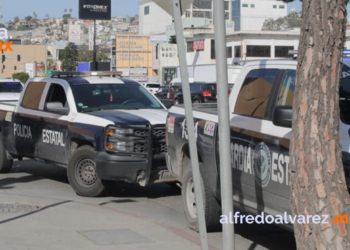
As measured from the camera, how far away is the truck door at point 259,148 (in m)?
6.04

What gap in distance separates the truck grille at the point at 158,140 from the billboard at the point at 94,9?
26602 mm

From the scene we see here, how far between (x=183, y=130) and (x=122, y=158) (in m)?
1.79

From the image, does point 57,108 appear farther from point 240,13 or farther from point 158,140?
point 240,13

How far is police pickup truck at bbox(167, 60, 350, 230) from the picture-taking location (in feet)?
19.6

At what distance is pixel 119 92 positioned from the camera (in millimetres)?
11289

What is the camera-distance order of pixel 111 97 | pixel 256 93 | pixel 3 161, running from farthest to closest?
pixel 3 161, pixel 111 97, pixel 256 93

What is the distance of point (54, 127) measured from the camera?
11.0 m

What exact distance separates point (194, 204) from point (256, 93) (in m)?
1.76

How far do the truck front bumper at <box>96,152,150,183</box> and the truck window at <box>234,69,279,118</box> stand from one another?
2751mm

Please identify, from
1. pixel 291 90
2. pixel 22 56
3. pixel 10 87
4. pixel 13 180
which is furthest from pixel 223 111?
pixel 22 56

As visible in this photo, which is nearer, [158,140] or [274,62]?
[274,62]

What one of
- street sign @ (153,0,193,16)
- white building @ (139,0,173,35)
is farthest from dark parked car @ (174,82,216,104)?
white building @ (139,0,173,35)

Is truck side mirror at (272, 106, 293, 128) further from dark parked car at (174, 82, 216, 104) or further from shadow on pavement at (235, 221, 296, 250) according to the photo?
dark parked car at (174, 82, 216, 104)

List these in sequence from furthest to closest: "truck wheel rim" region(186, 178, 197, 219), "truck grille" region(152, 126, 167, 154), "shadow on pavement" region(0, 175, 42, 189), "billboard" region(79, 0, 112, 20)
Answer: "billboard" region(79, 0, 112, 20) → "shadow on pavement" region(0, 175, 42, 189) → "truck grille" region(152, 126, 167, 154) → "truck wheel rim" region(186, 178, 197, 219)
